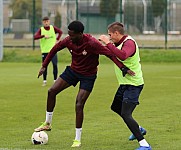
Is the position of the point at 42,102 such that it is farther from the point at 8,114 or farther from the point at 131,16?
the point at 131,16

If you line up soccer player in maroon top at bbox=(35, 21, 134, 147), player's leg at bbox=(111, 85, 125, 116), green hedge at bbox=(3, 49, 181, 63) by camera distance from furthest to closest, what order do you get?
1. green hedge at bbox=(3, 49, 181, 63)
2. player's leg at bbox=(111, 85, 125, 116)
3. soccer player in maroon top at bbox=(35, 21, 134, 147)

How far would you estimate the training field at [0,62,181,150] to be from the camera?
1102 centimetres

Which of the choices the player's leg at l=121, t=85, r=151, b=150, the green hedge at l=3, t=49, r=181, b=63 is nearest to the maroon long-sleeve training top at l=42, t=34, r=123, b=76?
the player's leg at l=121, t=85, r=151, b=150

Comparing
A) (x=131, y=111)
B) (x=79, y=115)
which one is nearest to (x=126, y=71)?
(x=131, y=111)

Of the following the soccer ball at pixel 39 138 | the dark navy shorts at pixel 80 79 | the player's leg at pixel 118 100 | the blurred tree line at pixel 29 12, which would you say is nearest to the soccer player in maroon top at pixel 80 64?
the dark navy shorts at pixel 80 79

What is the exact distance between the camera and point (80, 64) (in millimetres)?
11109

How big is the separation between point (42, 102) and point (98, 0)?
28.7 metres

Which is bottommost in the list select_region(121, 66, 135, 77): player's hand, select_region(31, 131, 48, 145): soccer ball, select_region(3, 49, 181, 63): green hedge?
select_region(3, 49, 181, 63): green hedge

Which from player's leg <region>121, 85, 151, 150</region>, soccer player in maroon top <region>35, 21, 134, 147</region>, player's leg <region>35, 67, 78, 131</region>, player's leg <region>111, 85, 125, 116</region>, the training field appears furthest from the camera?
player's leg <region>35, 67, 78, 131</region>

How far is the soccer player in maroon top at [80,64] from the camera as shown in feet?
35.1

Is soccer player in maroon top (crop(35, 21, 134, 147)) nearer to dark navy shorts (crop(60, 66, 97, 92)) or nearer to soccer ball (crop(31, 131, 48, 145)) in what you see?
dark navy shorts (crop(60, 66, 97, 92))

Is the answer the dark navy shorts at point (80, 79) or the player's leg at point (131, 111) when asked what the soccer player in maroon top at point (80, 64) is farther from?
the player's leg at point (131, 111)

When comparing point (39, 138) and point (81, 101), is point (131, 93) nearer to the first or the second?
point (81, 101)

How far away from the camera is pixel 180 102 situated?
17.2 m
